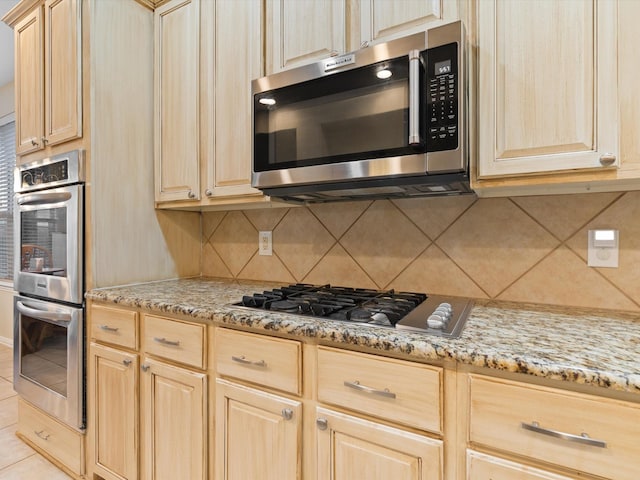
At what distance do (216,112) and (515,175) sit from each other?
52.9 inches

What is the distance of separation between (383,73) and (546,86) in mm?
499

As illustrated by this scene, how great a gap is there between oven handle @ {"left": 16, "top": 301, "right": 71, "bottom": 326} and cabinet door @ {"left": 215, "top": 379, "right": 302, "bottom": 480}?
101cm

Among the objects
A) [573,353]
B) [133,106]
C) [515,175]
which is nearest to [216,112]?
[133,106]

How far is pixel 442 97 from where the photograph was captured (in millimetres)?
1136

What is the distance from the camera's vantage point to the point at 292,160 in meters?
1.45

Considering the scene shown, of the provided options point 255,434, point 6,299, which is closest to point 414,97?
point 255,434

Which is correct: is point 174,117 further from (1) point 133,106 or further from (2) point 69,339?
(2) point 69,339

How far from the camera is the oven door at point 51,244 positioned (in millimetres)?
1728

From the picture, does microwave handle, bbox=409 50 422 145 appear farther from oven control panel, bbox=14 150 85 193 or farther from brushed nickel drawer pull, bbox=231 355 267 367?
oven control panel, bbox=14 150 85 193

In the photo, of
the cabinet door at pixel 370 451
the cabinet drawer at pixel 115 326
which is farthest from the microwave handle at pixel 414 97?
the cabinet drawer at pixel 115 326

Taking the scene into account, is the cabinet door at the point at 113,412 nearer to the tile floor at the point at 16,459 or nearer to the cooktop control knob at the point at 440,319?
the tile floor at the point at 16,459

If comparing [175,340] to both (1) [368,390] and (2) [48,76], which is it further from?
(2) [48,76]

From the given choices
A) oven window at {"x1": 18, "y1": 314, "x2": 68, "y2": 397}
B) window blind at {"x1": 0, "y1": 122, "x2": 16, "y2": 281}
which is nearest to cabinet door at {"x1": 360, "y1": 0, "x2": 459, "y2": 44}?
oven window at {"x1": 18, "y1": 314, "x2": 68, "y2": 397}

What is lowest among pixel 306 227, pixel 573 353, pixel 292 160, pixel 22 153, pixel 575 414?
pixel 575 414
